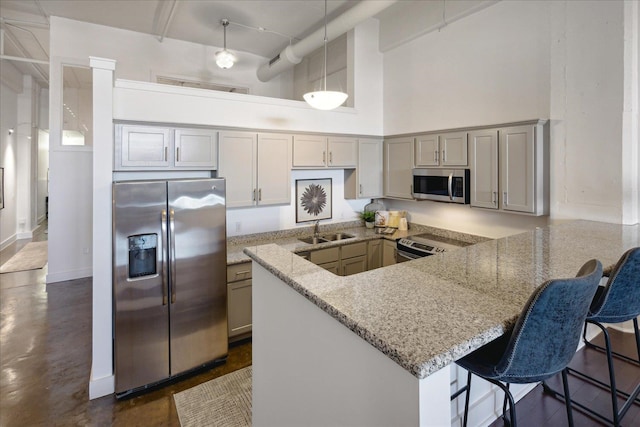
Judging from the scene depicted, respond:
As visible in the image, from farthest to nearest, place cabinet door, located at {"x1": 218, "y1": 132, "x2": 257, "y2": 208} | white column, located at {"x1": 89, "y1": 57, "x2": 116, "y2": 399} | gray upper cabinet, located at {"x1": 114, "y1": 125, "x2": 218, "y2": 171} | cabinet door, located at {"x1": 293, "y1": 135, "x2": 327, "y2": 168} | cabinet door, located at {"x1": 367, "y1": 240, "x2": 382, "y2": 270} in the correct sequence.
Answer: cabinet door, located at {"x1": 367, "y1": 240, "x2": 382, "y2": 270} → cabinet door, located at {"x1": 293, "y1": 135, "x2": 327, "y2": 168} → cabinet door, located at {"x1": 218, "y1": 132, "x2": 257, "y2": 208} → gray upper cabinet, located at {"x1": 114, "y1": 125, "x2": 218, "y2": 171} → white column, located at {"x1": 89, "y1": 57, "x2": 116, "y2": 399}

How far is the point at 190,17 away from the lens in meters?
4.57

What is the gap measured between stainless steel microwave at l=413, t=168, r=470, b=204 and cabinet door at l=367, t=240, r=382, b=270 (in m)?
0.77

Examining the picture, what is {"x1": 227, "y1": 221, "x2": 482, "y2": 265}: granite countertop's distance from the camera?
3769mm

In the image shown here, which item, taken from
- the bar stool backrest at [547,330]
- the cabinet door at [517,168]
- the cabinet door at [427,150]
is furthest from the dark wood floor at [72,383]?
the cabinet door at [427,150]

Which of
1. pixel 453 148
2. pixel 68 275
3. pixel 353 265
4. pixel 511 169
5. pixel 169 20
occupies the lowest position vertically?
pixel 68 275

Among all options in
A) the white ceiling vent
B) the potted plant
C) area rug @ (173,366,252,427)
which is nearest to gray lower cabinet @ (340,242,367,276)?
the potted plant

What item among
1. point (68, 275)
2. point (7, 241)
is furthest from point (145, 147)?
point (7, 241)

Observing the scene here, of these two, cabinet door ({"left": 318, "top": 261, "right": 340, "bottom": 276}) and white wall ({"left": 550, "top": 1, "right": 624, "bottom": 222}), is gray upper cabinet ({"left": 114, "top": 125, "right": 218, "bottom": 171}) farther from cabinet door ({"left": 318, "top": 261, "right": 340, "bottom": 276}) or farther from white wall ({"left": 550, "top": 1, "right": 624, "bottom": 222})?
white wall ({"left": 550, "top": 1, "right": 624, "bottom": 222})

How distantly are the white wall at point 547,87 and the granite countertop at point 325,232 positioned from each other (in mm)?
160

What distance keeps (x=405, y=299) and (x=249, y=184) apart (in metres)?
2.74

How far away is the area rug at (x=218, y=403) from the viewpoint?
2414 mm

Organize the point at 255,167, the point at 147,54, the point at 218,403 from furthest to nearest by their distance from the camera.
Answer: the point at 147,54, the point at 255,167, the point at 218,403

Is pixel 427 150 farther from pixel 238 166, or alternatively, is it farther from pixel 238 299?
pixel 238 299

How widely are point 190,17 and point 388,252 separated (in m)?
4.13
